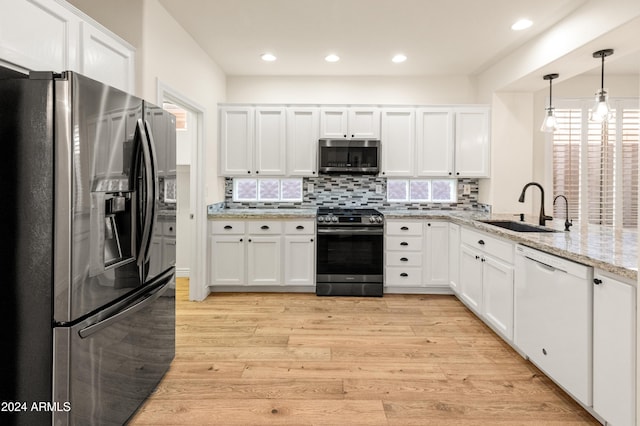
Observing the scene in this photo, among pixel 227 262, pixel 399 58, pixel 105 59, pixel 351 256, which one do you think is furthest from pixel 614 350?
pixel 227 262

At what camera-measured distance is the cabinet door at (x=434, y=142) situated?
A: 4.50 metres

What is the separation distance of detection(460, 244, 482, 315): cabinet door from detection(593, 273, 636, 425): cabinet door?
1466 millimetres

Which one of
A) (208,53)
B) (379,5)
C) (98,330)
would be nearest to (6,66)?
(98,330)

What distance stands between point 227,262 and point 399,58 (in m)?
3.01

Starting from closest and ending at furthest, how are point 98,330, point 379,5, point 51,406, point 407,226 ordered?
point 51,406 → point 98,330 → point 379,5 → point 407,226

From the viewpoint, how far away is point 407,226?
4.25m

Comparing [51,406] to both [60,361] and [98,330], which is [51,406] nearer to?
[60,361]

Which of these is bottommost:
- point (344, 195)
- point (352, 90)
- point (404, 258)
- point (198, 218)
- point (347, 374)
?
point (347, 374)

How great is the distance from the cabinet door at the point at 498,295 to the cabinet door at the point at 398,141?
5.55 feet

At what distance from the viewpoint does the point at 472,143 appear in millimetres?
4488

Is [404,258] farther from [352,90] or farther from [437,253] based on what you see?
[352,90]

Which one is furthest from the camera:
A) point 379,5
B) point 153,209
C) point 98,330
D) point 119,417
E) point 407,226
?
point 407,226

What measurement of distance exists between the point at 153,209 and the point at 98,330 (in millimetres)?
636

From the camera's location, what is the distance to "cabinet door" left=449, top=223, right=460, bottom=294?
12.9ft
